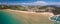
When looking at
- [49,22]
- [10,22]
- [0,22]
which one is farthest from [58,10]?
[0,22]

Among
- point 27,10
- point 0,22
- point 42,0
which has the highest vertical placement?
point 42,0

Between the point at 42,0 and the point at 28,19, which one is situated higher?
the point at 42,0

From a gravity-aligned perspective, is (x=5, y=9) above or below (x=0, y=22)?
above

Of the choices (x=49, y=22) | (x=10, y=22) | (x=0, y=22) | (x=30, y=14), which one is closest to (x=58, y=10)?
(x=49, y=22)

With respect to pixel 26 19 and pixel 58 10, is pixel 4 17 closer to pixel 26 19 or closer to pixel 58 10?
pixel 26 19

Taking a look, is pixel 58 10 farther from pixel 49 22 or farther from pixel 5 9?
pixel 5 9

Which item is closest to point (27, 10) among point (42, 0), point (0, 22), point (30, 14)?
point (30, 14)
